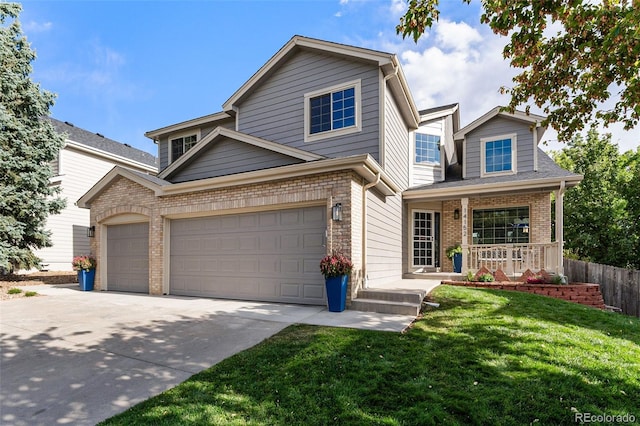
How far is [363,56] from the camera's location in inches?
365

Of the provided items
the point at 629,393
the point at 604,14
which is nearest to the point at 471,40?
the point at 604,14

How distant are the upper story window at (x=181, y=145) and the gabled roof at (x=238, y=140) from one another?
3.61 meters

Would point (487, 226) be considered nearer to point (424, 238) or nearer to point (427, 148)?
point (424, 238)

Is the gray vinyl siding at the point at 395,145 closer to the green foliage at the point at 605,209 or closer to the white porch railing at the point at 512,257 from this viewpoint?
the white porch railing at the point at 512,257

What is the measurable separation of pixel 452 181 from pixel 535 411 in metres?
10.4

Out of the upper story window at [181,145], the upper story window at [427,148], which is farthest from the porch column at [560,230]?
the upper story window at [181,145]

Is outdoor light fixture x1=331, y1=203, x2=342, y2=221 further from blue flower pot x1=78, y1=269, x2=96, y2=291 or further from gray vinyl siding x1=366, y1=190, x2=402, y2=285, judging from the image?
blue flower pot x1=78, y1=269, x2=96, y2=291

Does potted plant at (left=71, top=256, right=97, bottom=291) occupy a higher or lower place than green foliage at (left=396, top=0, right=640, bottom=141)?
lower

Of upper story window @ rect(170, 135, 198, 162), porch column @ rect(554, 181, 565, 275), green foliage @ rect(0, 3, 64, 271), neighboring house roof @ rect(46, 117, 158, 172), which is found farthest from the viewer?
neighboring house roof @ rect(46, 117, 158, 172)

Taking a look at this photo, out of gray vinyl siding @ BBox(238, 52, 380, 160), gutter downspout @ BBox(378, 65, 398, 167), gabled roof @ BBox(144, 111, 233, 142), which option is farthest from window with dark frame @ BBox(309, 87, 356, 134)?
gabled roof @ BBox(144, 111, 233, 142)

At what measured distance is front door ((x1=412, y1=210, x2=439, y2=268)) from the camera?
1255 cm

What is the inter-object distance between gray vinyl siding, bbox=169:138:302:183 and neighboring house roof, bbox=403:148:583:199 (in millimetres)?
5229

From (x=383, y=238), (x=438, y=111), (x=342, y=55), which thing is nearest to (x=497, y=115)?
(x=438, y=111)

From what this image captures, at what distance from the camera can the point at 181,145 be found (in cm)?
1433
